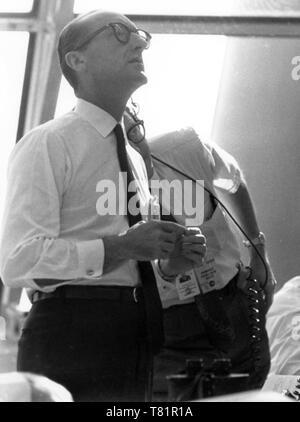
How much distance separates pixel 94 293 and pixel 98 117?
0.37 metres

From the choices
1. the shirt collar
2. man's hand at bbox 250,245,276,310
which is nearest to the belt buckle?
the shirt collar

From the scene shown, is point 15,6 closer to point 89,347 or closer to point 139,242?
point 139,242

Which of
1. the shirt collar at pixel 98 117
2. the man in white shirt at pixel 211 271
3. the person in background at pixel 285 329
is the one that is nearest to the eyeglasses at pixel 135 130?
the man in white shirt at pixel 211 271

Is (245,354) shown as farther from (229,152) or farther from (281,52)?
(281,52)

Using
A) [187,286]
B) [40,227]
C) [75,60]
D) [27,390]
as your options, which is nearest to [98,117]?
[75,60]

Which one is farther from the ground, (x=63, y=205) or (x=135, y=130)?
(x=135, y=130)

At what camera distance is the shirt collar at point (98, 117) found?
2.03 m

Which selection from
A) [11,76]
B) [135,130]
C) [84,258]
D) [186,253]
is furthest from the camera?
[11,76]

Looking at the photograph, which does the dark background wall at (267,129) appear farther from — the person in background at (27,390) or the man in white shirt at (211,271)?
the person in background at (27,390)

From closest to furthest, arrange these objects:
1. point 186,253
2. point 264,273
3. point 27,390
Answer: point 27,390 → point 186,253 → point 264,273

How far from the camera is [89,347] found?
190 centimetres

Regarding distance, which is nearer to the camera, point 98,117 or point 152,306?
point 152,306

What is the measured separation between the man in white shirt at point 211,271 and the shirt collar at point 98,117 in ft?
0.43
